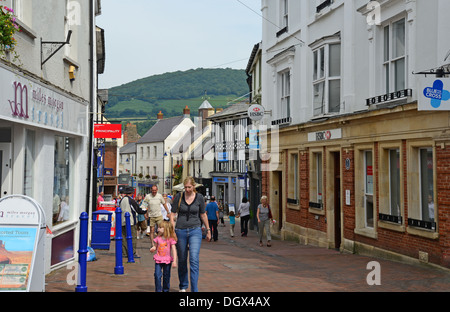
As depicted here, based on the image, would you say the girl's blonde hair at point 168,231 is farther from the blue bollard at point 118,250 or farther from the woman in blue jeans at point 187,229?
the blue bollard at point 118,250

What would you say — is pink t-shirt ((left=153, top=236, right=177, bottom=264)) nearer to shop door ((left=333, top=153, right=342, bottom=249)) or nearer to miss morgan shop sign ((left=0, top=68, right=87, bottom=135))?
miss morgan shop sign ((left=0, top=68, right=87, bottom=135))

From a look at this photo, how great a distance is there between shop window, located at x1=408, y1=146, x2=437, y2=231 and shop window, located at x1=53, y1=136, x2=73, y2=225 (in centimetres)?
789

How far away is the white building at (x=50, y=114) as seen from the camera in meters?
8.97

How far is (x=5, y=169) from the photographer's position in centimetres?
916

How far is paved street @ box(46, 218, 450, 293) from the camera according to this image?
31.3 feet

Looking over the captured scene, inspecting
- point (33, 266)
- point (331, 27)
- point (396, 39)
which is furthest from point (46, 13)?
point (331, 27)

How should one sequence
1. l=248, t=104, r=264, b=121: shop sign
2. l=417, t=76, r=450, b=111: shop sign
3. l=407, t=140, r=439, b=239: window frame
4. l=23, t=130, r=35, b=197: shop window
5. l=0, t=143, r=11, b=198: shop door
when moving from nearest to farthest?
l=0, t=143, r=11, b=198: shop door
l=23, t=130, r=35, b=197: shop window
l=417, t=76, r=450, b=111: shop sign
l=407, t=140, r=439, b=239: window frame
l=248, t=104, r=264, b=121: shop sign

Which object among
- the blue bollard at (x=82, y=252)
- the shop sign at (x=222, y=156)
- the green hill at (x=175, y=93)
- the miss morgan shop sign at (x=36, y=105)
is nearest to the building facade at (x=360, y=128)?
the blue bollard at (x=82, y=252)

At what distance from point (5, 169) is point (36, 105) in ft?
3.86

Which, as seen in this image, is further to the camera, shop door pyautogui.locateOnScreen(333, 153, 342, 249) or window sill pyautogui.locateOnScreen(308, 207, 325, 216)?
window sill pyautogui.locateOnScreen(308, 207, 325, 216)

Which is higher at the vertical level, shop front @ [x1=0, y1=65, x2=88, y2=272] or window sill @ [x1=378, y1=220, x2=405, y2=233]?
shop front @ [x1=0, y1=65, x2=88, y2=272]

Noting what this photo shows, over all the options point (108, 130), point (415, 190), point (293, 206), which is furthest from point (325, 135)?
point (108, 130)

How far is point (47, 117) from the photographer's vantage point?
10.1 m

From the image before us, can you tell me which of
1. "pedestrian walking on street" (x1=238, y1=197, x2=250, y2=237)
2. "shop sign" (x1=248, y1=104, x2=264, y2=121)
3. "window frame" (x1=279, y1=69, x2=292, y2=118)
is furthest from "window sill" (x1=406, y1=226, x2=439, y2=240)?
"shop sign" (x1=248, y1=104, x2=264, y2=121)
